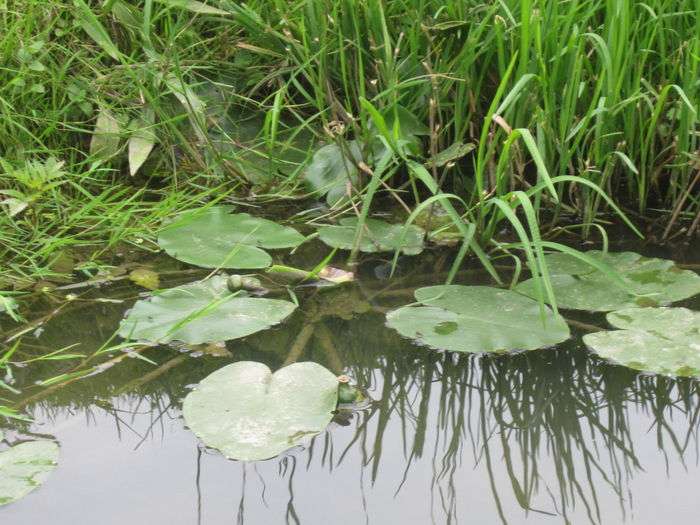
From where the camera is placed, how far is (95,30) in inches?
79.5

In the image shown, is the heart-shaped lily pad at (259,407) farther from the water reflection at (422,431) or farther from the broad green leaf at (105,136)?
the broad green leaf at (105,136)

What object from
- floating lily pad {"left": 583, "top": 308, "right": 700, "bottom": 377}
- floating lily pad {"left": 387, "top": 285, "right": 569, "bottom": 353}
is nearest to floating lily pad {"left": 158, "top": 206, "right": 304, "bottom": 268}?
floating lily pad {"left": 387, "top": 285, "right": 569, "bottom": 353}

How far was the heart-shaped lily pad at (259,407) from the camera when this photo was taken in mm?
1202

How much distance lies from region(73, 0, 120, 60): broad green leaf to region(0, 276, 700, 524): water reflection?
683mm

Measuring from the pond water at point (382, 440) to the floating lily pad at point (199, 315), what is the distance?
1.0 inches

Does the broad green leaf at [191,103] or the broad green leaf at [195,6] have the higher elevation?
the broad green leaf at [195,6]

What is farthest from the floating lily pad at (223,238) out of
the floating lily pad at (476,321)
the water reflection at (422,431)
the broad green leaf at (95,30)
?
the broad green leaf at (95,30)

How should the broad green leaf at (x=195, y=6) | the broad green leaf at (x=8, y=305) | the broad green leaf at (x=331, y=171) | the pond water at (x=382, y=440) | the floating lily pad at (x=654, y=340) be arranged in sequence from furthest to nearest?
the broad green leaf at (x=195, y=6)
the broad green leaf at (x=331, y=171)
the broad green leaf at (x=8, y=305)
the floating lily pad at (x=654, y=340)
the pond water at (x=382, y=440)

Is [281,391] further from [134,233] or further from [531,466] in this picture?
[134,233]

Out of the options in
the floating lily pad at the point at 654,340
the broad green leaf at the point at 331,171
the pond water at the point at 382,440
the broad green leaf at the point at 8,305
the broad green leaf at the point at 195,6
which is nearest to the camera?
the pond water at the point at 382,440

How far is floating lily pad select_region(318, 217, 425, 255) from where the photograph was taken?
5.69 feet

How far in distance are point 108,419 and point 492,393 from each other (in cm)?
52

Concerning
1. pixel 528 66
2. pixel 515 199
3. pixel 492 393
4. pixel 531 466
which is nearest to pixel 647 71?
pixel 528 66

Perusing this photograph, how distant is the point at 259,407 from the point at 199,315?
0.25 m
